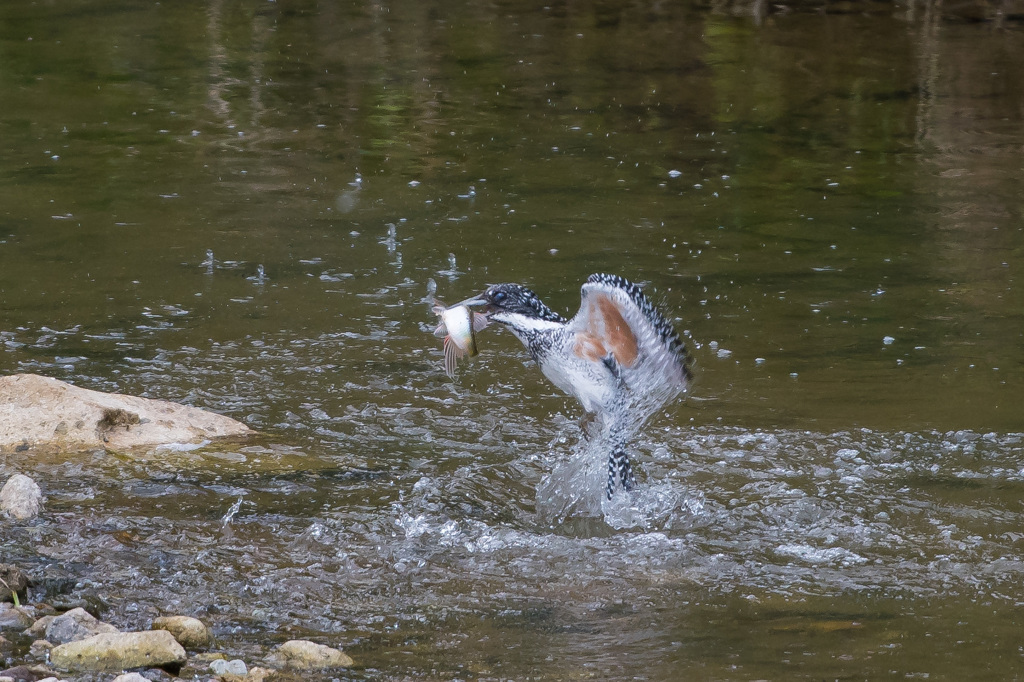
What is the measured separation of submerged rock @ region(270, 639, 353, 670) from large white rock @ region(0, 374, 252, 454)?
2.15 metres

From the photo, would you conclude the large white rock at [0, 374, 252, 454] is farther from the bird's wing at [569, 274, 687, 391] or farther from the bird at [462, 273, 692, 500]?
the bird's wing at [569, 274, 687, 391]

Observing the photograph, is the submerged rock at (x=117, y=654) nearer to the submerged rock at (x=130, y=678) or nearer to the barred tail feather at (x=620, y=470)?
the submerged rock at (x=130, y=678)

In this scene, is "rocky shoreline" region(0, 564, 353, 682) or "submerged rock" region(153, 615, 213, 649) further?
"submerged rock" region(153, 615, 213, 649)

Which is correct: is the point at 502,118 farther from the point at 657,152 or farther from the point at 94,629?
the point at 94,629

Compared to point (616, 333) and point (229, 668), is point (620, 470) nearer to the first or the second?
point (616, 333)

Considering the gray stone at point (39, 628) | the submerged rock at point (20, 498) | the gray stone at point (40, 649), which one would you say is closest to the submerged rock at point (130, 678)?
the gray stone at point (40, 649)

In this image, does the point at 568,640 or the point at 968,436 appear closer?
the point at 568,640

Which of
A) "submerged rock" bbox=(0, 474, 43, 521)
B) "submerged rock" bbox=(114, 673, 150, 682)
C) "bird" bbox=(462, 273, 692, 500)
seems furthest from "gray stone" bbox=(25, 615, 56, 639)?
"bird" bbox=(462, 273, 692, 500)

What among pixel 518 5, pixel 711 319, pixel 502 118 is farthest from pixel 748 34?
pixel 711 319

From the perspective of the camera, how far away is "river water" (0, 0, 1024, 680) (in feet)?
15.1

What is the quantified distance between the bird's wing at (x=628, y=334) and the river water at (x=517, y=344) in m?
0.58

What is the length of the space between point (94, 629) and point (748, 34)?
14410mm

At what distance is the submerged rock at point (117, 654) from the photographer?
12.6ft

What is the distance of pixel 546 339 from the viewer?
5.73 metres
